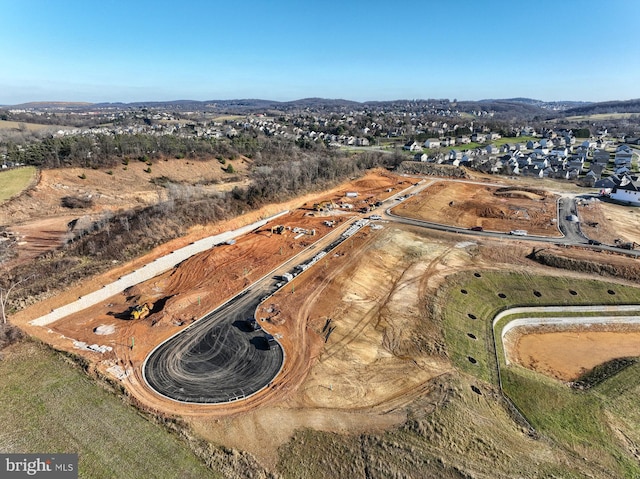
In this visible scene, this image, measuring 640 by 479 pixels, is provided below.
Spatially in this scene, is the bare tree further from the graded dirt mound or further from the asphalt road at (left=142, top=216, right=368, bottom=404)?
the graded dirt mound

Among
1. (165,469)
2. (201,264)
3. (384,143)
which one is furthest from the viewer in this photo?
(384,143)

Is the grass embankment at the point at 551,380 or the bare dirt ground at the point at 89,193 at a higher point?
the bare dirt ground at the point at 89,193

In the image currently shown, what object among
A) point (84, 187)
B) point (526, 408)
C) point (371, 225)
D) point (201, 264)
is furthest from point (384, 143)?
point (526, 408)

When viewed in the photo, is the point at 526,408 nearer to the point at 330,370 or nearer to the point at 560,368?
the point at 560,368

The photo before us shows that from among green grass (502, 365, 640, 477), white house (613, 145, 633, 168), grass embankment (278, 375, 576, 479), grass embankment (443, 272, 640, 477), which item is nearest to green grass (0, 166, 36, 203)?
grass embankment (278, 375, 576, 479)

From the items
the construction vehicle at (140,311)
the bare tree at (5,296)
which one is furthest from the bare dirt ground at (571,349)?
the bare tree at (5,296)

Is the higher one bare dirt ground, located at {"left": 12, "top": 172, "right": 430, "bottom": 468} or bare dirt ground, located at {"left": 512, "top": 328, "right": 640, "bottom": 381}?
bare dirt ground, located at {"left": 12, "top": 172, "right": 430, "bottom": 468}

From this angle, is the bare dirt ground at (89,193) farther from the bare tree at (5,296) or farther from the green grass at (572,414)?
the green grass at (572,414)
